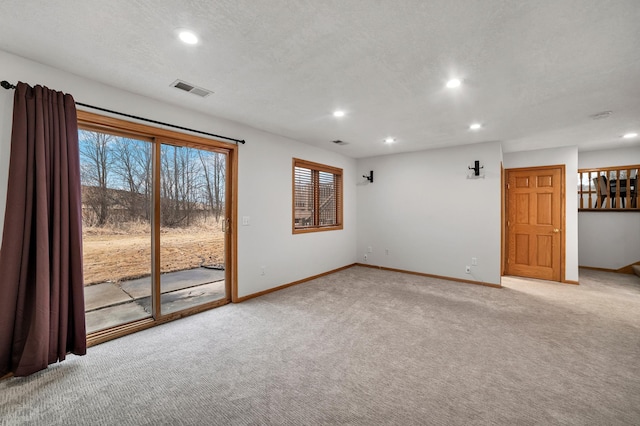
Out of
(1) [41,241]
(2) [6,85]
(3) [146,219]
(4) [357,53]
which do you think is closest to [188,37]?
(4) [357,53]

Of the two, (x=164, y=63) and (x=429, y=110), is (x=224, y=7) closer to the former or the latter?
(x=164, y=63)

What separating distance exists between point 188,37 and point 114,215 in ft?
7.16

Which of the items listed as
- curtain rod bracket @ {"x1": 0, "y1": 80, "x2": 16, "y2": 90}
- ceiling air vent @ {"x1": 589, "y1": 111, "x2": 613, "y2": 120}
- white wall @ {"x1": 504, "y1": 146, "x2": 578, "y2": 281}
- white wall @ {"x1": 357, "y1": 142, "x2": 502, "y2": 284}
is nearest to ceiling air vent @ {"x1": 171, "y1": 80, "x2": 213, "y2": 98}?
curtain rod bracket @ {"x1": 0, "y1": 80, "x2": 16, "y2": 90}

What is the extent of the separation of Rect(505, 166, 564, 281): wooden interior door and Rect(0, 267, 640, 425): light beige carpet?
1.52m

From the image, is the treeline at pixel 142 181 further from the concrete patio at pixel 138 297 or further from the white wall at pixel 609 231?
the white wall at pixel 609 231

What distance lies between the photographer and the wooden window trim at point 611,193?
5.39 metres

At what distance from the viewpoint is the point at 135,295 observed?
3.82 meters

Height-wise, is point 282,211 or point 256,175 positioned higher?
point 256,175

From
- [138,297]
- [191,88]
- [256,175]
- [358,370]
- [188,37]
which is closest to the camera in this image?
[188,37]

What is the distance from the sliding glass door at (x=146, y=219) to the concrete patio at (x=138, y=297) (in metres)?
0.01

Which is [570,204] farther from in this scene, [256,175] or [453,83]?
[256,175]

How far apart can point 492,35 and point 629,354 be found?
300cm

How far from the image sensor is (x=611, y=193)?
220 inches

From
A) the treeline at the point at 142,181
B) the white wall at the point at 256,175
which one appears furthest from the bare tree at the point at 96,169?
the white wall at the point at 256,175
